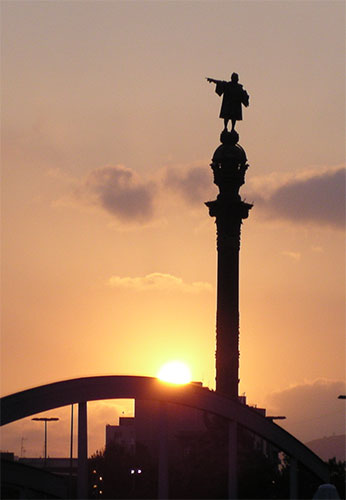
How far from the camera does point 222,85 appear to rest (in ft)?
492

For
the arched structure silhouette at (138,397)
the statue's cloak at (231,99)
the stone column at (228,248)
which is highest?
the statue's cloak at (231,99)

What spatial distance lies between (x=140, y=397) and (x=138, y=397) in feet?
0.91

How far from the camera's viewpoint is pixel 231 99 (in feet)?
493

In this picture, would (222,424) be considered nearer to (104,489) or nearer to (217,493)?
(217,493)

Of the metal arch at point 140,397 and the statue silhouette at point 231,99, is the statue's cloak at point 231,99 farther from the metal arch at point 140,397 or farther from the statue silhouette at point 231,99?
the metal arch at point 140,397

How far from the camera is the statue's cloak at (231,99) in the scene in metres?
150

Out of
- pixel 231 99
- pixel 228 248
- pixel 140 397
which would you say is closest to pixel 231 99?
pixel 231 99

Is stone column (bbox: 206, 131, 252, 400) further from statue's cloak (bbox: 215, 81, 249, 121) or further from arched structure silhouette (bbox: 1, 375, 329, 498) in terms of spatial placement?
arched structure silhouette (bbox: 1, 375, 329, 498)

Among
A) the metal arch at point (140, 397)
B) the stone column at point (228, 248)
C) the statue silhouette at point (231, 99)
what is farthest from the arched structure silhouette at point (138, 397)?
the statue silhouette at point (231, 99)

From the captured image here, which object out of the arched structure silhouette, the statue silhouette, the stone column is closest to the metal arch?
the arched structure silhouette

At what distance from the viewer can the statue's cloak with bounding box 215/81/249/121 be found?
491 ft

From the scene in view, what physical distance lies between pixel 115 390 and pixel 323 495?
14459mm

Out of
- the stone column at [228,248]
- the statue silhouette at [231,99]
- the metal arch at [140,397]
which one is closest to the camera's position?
the metal arch at [140,397]

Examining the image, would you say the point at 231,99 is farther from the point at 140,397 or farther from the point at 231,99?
the point at 140,397
